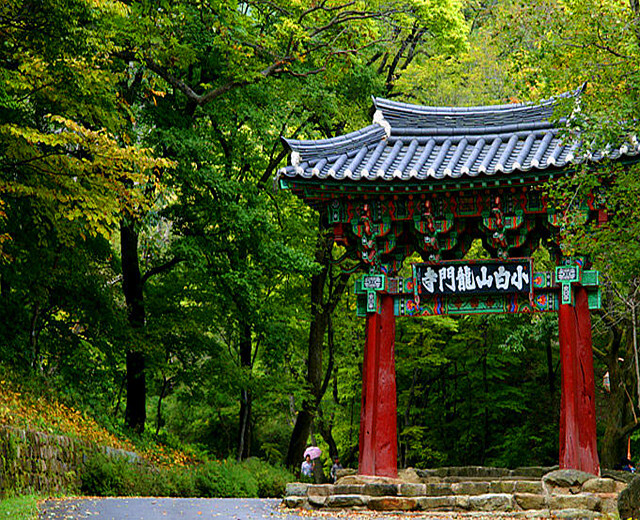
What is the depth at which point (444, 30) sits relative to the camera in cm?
2205

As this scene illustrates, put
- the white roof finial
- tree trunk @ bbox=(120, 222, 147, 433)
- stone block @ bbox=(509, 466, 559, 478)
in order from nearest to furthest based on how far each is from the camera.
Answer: the white roof finial, stone block @ bbox=(509, 466, 559, 478), tree trunk @ bbox=(120, 222, 147, 433)

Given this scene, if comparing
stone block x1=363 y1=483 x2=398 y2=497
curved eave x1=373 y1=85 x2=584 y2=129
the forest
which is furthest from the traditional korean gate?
stone block x1=363 y1=483 x2=398 y2=497

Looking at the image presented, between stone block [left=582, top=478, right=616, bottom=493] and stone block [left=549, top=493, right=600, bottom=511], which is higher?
stone block [left=582, top=478, right=616, bottom=493]

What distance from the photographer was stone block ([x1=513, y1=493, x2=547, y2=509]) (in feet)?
38.4

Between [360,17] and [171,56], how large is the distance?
4867 mm

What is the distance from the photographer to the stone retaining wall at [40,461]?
11.9m

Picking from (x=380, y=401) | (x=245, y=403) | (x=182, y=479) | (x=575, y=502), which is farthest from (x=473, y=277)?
(x=245, y=403)

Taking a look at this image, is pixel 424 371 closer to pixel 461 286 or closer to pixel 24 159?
pixel 461 286

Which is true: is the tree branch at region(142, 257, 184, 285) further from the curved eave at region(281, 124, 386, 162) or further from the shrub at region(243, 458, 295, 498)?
the curved eave at region(281, 124, 386, 162)

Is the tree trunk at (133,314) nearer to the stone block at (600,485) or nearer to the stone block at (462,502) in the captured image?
the stone block at (462,502)

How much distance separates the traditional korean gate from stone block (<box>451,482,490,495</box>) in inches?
57.7

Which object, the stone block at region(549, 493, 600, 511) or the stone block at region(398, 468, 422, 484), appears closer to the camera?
the stone block at region(549, 493, 600, 511)

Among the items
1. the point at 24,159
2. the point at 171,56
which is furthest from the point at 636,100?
the point at 171,56

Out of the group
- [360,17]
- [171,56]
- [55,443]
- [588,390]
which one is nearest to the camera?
[588,390]
